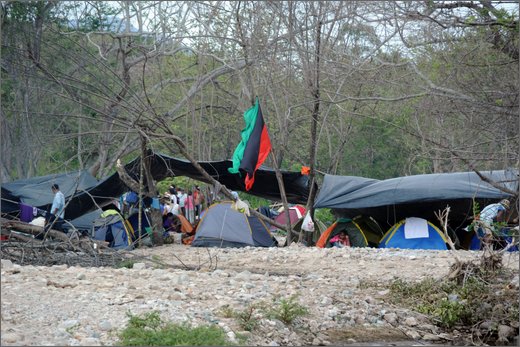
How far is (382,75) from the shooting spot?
15.7 meters

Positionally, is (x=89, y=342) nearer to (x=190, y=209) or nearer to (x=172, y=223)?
(x=172, y=223)

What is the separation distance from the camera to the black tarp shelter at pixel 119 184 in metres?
18.0

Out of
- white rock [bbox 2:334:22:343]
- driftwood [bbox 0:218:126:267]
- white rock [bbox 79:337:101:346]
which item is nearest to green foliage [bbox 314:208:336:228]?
driftwood [bbox 0:218:126:267]

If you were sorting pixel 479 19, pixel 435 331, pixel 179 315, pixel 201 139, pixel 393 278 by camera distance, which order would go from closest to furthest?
pixel 179 315 < pixel 435 331 < pixel 479 19 < pixel 393 278 < pixel 201 139

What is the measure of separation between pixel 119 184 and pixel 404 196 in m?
6.48

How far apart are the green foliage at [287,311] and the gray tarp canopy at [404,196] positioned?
25.2 ft

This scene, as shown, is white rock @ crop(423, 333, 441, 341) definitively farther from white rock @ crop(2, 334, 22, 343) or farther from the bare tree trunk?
the bare tree trunk

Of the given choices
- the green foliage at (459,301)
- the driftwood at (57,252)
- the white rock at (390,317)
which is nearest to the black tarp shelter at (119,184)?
the driftwood at (57,252)

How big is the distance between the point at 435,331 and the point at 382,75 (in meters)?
7.56

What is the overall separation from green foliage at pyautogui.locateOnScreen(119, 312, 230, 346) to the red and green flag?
28.8 ft

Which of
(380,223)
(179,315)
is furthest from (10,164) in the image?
(179,315)

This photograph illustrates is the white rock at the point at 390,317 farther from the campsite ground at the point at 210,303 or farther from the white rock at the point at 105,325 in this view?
the white rock at the point at 105,325

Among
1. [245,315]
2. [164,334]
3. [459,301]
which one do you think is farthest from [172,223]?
[164,334]

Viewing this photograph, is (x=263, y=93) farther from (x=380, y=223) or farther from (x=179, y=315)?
(x=179, y=315)
